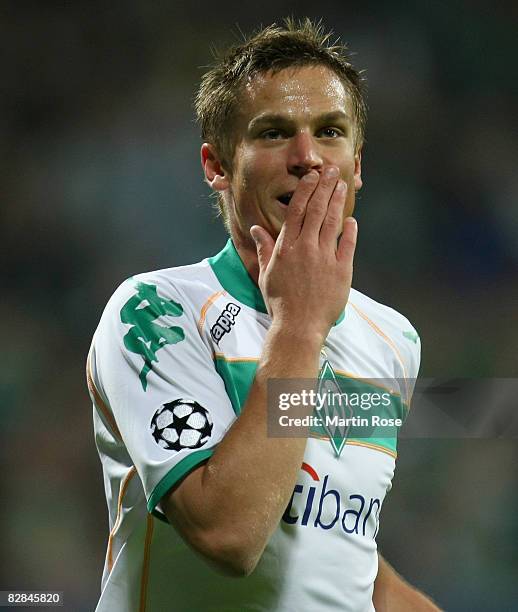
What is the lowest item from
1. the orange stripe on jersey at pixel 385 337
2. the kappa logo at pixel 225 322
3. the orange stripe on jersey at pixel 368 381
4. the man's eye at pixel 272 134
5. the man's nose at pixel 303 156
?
the orange stripe on jersey at pixel 368 381

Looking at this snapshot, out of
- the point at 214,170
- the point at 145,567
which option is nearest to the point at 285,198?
the point at 214,170

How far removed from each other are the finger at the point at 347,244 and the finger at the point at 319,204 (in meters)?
0.06

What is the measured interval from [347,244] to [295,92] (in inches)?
17.1

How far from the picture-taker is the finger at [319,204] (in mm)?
1891

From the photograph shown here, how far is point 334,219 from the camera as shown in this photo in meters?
1.92

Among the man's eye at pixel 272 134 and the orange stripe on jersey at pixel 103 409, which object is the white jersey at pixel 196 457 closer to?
the orange stripe on jersey at pixel 103 409

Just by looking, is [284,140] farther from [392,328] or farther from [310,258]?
[392,328]

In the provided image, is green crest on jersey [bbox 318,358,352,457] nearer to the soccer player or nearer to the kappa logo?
the soccer player

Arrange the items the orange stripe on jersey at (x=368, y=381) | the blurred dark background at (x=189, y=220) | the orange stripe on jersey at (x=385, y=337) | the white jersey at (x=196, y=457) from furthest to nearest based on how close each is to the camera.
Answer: the blurred dark background at (x=189, y=220), the orange stripe on jersey at (x=385, y=337), the orange stripe on jersey at (x=368, y=381), the white jersey at (x=196, y=457)

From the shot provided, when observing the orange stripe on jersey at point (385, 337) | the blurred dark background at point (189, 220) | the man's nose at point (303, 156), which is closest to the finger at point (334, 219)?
the man's nose at point (303, 156)

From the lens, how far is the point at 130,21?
5141 millimetres

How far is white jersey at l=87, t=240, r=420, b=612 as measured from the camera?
5.85ft

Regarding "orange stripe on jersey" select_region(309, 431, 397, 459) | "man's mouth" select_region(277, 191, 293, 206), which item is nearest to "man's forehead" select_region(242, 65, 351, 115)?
"man's mouth" select_region(277, 191, 293, 206)

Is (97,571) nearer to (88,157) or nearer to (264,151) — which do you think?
(88,157)
